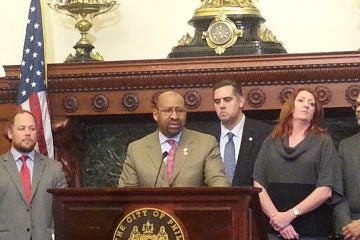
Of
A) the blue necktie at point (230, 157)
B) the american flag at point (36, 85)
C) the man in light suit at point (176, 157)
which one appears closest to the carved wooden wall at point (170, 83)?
the american flag at point (36, 85)

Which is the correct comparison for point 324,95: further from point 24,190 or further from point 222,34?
point 24,190

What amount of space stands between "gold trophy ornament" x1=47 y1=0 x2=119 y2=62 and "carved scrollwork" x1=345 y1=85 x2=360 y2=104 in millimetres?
2062

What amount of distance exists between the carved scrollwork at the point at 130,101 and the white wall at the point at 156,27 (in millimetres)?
812

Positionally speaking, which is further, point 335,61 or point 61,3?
point 61,3

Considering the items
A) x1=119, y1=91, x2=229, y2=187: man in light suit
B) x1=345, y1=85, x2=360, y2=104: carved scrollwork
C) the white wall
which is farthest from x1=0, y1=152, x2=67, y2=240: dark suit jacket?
x1=345, y1=85, x2=360, y2=104: carved scrollwork

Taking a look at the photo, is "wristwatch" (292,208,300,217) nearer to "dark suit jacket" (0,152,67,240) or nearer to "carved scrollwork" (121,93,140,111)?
"dark suit jacket" (0,152,67,240)

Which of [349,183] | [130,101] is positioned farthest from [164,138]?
[130,101]

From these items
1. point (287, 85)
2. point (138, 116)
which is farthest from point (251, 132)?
point (138, 116)

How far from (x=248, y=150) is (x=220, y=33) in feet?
4.92

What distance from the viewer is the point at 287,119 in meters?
6.26

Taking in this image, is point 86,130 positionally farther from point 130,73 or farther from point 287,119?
point 287,119

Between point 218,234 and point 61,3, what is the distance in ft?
12.3

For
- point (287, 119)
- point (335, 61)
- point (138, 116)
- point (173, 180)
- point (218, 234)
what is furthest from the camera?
point (138, 116)

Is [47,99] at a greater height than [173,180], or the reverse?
[47,99]
